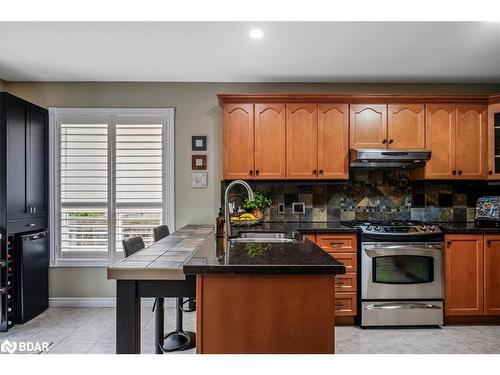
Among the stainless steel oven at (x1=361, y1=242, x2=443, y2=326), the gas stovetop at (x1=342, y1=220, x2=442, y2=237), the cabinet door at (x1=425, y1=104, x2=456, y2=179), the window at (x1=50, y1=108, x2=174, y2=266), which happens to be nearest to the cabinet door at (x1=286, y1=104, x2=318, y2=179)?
the gas stovetop at (x1=342, y1=220, x2=442, y2=237)

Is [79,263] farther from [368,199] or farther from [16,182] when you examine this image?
[368,199]

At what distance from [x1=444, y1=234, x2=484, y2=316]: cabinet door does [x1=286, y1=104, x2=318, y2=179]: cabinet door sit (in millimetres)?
1500

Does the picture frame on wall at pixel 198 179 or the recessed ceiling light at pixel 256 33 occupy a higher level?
the recessed ceiling light at pixel 256 33

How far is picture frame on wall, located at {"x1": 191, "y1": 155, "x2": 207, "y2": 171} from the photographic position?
394 centimetres

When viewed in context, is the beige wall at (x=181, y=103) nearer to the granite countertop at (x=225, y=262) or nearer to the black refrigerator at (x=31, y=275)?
the black refrigerator at (x=31, y=275)

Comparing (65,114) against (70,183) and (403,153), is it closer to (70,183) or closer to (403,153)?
(70,183)

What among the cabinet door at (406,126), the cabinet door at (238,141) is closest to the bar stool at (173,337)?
the cabinet door at (238,141)

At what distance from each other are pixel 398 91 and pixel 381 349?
2698mm

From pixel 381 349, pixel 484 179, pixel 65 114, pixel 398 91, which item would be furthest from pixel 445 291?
pixel 65 114

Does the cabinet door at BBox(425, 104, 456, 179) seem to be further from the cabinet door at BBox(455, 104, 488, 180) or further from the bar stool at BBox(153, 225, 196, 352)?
the bar stool at BBox(153, 225, 196, 352)

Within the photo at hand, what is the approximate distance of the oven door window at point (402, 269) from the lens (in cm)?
327

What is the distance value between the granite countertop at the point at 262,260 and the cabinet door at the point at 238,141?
5.65 ft

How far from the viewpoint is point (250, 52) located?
310cm

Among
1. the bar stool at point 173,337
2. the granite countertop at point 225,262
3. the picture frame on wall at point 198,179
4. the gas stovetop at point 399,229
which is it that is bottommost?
the bar stool at point 173,337
